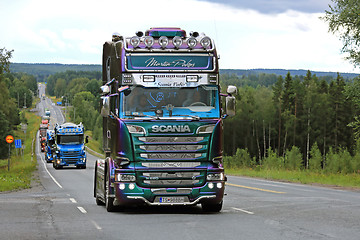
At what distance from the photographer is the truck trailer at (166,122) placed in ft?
50.0

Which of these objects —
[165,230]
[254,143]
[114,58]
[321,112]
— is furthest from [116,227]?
[254,143]

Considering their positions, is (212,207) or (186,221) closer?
(186,221)

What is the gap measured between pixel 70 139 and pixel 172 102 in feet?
132

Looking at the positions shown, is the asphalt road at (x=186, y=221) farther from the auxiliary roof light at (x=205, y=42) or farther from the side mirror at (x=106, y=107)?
the auxiliary roof light at (x=205, y=42)

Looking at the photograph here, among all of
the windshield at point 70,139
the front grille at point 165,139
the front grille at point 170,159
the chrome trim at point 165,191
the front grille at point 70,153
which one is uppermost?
the front grille at point 165,139

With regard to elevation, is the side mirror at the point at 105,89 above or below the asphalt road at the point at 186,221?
above

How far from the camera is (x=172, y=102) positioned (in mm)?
15734

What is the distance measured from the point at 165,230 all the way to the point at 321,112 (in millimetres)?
109727

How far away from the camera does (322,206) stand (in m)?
18.3

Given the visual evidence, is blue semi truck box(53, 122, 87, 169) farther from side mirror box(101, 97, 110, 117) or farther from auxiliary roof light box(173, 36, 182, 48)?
auxiliary roof light box(173, 36, 182, 48)

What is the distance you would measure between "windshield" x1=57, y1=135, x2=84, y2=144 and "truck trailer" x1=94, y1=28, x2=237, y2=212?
3911 centimetres

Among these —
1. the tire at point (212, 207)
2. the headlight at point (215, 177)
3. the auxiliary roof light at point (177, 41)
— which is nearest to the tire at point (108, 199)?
the tire at point (212, 207)

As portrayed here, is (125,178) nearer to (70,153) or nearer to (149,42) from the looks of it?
(149,42)

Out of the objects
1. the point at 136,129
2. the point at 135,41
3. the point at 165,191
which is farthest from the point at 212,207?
the point at 135,41
